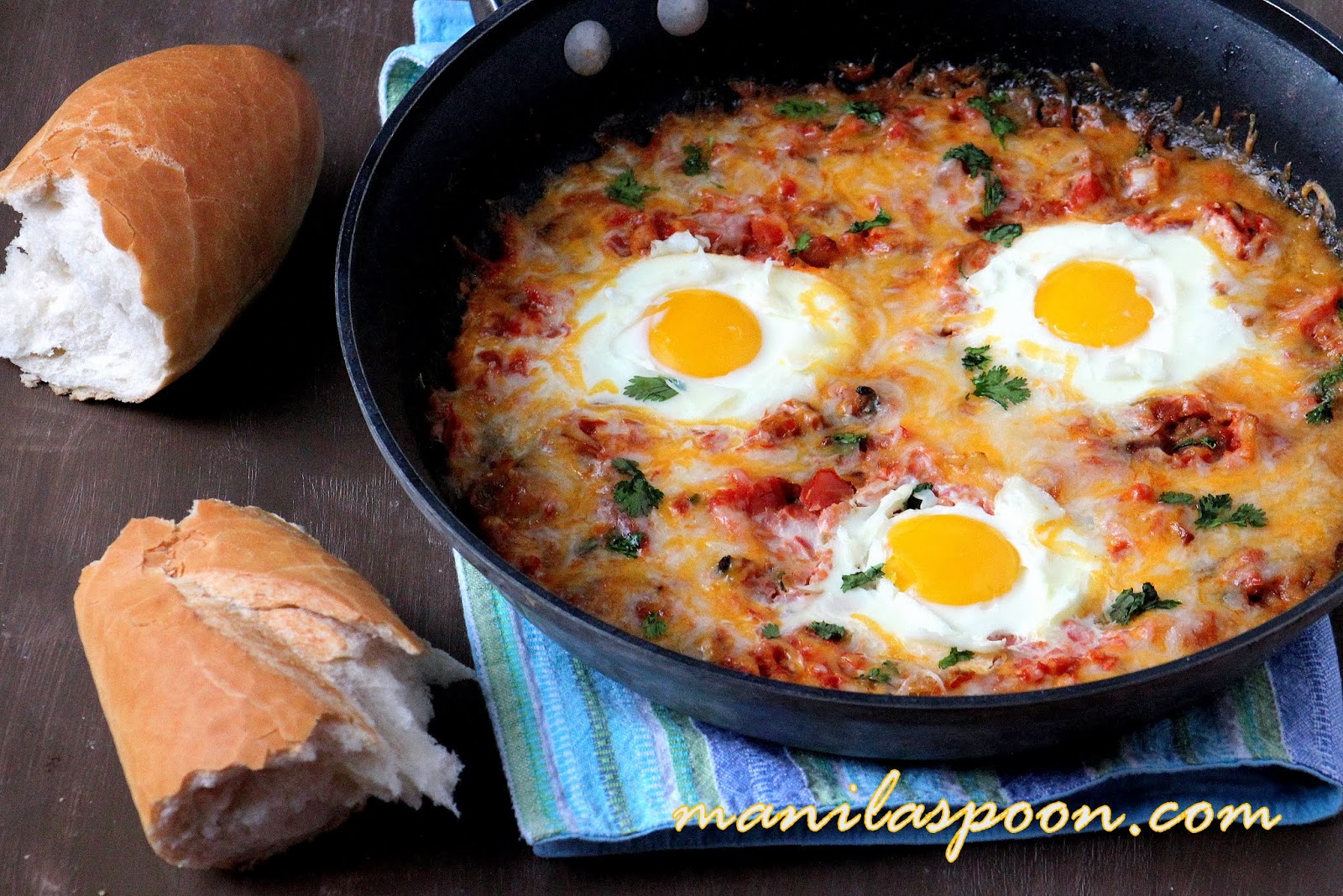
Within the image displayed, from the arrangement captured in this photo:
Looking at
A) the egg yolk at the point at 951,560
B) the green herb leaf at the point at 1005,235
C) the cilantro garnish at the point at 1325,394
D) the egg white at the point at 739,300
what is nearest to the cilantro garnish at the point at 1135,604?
the egg yolk at the point at 951,560

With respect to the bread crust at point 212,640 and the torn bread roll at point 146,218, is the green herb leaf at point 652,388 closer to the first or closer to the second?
the bread crust at point 212,640

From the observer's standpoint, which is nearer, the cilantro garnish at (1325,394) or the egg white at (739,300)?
the cilantro garnish at (1325,394)

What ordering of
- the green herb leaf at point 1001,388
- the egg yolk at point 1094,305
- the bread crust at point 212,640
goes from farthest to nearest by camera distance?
the egg yolk at point 1094,305 < the green herb leaf at point 1001,388 < the bread crust at point 212,640

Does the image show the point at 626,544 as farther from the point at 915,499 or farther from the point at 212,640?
the point at 212,640

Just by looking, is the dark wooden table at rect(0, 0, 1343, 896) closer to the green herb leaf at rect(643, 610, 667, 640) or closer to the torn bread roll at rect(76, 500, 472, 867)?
the torn bread roll at rect(76, 500, 472, 867)

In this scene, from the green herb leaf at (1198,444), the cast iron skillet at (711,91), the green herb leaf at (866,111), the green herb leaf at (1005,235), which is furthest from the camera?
the green herb leaf at (866,111)

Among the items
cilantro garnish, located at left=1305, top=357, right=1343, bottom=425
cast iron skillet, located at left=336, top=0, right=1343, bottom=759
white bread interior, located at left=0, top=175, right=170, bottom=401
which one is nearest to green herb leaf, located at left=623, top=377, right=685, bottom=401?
cast iron skillet, located at left=336, top=0, right=1343, bottom=759

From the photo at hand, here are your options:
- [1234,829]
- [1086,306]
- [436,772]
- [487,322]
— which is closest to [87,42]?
[487,322]
